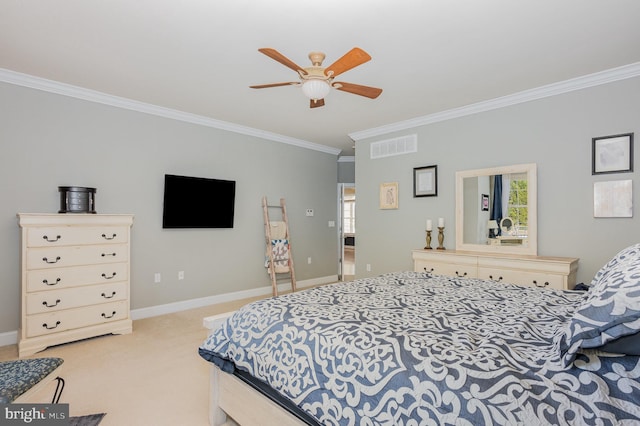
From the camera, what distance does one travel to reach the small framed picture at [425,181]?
4359mm

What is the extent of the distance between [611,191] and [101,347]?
4.99 meters

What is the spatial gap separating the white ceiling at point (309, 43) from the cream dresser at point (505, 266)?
5.79ft

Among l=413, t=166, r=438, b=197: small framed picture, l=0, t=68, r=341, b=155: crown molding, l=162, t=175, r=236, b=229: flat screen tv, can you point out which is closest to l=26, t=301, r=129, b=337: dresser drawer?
l=162, t=175, r=236, b=229: flat screen tv

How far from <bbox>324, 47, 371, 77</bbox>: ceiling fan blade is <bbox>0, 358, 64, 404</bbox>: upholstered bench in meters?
2.39

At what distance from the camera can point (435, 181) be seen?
4352 mm

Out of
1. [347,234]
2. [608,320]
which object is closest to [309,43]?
[608,320]

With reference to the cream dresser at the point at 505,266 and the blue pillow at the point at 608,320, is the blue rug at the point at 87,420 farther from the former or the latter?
the cream dresser at the point at 505,266

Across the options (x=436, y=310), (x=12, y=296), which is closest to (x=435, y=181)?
(x=436, y=310)

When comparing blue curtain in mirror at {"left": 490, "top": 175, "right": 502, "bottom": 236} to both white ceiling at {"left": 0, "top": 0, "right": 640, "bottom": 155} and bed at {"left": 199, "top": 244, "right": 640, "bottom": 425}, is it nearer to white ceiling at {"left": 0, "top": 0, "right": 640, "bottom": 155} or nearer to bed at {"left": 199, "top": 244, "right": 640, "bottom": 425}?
white ceiling at {"left": 0, "top": 0, "right": 640, "bottom": 155}

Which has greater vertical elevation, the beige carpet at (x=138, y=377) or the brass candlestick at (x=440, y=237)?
the brass candlestick at (x=440, y=237)

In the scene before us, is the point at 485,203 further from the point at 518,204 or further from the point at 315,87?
the point at 315,87

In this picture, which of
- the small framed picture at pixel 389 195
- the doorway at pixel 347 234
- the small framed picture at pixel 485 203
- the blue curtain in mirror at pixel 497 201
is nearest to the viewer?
the blue curtain in mirror at pixel 497 201

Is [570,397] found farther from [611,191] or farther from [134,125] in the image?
[134,125]

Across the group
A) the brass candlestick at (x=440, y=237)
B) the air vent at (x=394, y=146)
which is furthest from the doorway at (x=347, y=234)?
the brass candlestick at (x=440, y=237)
